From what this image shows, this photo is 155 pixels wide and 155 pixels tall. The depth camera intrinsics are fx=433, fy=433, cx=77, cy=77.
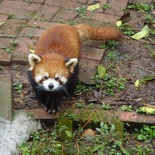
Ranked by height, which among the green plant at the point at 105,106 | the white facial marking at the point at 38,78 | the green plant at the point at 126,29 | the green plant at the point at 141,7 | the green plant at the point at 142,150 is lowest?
the green plant at the point at 141,7

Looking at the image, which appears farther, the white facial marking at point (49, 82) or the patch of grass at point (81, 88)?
the patch of grass at point (81, 88)

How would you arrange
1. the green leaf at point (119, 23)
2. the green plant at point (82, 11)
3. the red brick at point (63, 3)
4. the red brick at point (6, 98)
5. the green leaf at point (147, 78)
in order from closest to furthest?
the red brick at point (6, 98), the green leaf at point (147, 78), the green leaf at point (119, 23), the green plant at point (82, 11), the red brick at point (63, 3)

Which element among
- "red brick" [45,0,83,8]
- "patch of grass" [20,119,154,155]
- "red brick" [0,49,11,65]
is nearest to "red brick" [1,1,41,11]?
"red brick" [45,0,83,8]

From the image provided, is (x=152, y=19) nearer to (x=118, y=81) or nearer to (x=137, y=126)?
(x=118, y=81)

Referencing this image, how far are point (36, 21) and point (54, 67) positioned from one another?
1.30 m

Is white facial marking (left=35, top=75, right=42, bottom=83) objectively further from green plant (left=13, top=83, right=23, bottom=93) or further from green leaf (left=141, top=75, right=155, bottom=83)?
green leaf (left=141, top=75, right=155, bottom=83)

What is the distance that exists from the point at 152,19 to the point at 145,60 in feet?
2.79

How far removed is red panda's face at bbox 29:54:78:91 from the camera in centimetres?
374

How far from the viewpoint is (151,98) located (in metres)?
3.98

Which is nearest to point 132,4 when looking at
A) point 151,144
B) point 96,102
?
point 96,102

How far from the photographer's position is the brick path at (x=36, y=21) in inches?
172

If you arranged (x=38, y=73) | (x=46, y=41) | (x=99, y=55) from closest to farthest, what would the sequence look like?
(x=38, y=73)
(x=46, y=41)
(x=99, y=55)

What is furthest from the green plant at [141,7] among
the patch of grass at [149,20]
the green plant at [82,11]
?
the green plant at [82,11]

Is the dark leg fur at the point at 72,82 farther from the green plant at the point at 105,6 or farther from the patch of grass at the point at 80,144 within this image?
the green plant at the point at 105,6
